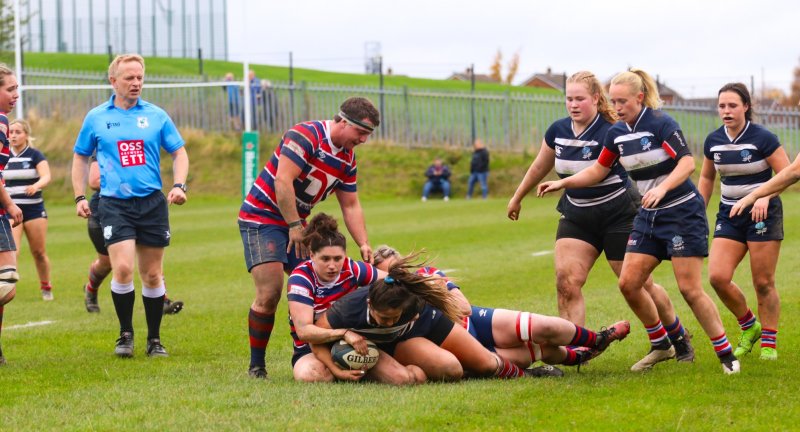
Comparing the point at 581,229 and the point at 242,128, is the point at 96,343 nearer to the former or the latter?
the point at 581,229

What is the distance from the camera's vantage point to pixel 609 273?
46.3ft

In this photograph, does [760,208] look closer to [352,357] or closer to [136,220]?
[352,357]

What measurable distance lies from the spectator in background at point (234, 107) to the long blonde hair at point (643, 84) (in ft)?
86.4

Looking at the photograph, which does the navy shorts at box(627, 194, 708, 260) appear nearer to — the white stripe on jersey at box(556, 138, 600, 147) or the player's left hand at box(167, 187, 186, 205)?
the white stripe on jersey at box(556, 138, 600, 147)

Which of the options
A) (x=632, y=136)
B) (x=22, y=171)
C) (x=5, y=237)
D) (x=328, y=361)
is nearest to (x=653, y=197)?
(x=632, y=136)

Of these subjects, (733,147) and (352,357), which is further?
(733,147)

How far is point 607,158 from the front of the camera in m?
7.51

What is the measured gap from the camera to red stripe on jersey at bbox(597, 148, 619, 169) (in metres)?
7.49

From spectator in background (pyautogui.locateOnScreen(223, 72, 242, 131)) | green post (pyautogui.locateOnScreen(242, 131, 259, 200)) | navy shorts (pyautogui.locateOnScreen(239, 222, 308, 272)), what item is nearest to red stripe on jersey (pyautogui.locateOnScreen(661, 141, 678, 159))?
navy shorts (pyautogui.locateOnScreen(239, 222, 308, 272))

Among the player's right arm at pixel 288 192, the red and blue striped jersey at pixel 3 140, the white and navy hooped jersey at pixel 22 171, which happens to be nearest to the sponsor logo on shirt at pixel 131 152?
the red and blue striped jersey at pixel 3 140

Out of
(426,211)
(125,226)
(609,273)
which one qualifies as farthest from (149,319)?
(426,211)

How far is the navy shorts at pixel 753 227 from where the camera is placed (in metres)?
7.79

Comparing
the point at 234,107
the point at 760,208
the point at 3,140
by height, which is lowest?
the point at 760,208

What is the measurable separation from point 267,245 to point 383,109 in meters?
26.4
